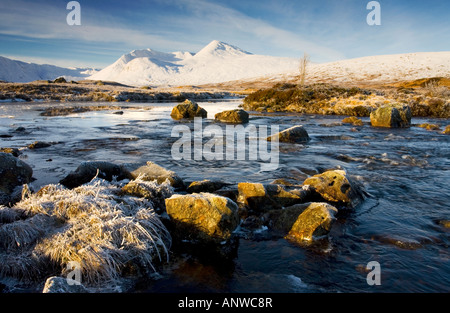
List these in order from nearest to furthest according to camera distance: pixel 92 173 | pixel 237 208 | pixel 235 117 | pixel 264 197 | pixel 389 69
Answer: pixel 237 208, pixel 264 197, pixel 92 173, pixel 235 117, pixel 389 69

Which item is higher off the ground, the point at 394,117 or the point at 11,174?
the point at 394,117

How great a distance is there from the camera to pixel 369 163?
10445mm

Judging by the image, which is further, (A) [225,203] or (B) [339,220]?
(B) [339,220]

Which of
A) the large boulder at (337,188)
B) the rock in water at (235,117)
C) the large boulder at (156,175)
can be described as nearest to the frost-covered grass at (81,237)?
the large boulder at (156,175)

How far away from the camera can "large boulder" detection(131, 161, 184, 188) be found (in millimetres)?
7062

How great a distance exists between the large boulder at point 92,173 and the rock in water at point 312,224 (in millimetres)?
4519

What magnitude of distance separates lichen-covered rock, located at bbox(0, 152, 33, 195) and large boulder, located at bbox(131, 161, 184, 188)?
2.57 metres

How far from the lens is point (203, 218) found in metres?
4.91

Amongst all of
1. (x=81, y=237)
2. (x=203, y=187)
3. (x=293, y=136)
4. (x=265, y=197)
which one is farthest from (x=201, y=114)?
(x=81, y=237)

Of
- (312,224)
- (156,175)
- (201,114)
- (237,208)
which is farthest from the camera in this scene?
(201,114)

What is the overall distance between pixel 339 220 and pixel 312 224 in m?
1.05

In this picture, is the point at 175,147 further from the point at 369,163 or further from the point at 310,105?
the point at 310,105

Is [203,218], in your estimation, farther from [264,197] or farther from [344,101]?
[344,101]

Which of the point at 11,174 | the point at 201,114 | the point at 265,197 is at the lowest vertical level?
the point at 265,197
